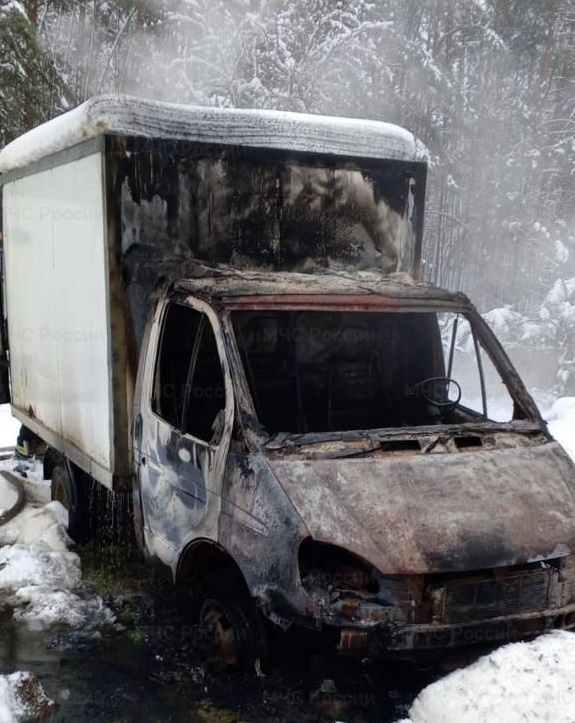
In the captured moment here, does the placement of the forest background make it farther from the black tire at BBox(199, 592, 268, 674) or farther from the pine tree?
the black tire at BBox(199, 592, 268, 674)

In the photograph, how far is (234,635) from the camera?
383 cm

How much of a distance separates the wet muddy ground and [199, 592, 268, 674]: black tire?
4.1 inches

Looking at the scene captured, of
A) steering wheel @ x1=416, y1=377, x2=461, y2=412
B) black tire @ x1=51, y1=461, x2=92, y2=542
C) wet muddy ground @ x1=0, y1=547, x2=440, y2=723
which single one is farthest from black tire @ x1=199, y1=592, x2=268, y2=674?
black tire @ x1=51, y1=461, x2=92, y2=542

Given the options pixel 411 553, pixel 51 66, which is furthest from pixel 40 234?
pixel 51 66

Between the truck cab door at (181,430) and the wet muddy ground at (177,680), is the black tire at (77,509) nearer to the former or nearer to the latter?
the wet muddy ground at (177,680)

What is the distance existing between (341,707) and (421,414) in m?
2.22

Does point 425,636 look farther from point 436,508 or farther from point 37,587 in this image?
point 37,587

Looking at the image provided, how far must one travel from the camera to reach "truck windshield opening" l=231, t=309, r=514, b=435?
5.29 metres

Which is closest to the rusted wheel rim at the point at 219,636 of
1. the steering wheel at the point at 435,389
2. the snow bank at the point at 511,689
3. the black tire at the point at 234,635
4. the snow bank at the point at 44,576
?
the black tire at the point at 234,635

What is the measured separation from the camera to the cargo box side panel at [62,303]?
16.5ft

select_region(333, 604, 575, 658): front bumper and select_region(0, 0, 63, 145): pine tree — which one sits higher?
select_region(0, 0, 63, 145): pine tree

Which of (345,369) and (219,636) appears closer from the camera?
(219,636)

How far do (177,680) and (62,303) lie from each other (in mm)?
2998

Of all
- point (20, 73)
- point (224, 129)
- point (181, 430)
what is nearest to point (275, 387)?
point (181, 430)
